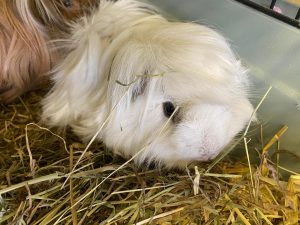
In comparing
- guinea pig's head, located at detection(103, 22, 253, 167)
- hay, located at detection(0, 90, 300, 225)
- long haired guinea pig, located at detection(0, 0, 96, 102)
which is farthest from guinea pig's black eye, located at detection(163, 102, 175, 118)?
long haired guinea pig, located at detection(0, 0, 96, 102)

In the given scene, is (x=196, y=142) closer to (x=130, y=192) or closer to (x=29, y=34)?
(x=130, y=192)

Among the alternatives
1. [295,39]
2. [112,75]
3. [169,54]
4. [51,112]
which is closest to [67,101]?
[51,112]

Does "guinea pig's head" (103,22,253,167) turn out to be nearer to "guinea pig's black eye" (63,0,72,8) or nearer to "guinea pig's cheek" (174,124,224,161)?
"guinea pig's cheek" (174,124,224,161)

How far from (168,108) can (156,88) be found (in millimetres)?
55

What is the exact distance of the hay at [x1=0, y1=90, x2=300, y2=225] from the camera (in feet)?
3.33

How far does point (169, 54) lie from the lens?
3.39 ft

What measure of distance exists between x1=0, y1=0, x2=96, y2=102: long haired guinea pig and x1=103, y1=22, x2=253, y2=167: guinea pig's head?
11.8 inches

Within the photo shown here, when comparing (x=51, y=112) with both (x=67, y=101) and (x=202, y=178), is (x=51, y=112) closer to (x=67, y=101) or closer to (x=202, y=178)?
(x=67, y=101)

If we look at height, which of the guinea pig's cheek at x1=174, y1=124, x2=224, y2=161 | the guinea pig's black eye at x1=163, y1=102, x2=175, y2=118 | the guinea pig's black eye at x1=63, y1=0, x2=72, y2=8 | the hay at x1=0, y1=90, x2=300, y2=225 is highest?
the guinea pig's black eye at x1=63, y1=0, x2=72, y2=8

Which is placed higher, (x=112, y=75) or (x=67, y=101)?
(x=112, y=75)

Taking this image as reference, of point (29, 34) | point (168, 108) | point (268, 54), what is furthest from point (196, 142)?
point (29, 34)

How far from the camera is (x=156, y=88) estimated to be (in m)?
1.04

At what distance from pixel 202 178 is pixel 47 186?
37 centimetres

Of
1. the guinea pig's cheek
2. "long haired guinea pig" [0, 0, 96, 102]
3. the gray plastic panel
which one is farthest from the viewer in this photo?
"long haired guinea pig" [0, 0, 96, 102]
